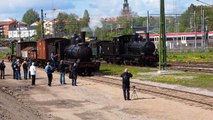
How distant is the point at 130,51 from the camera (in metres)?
45.1

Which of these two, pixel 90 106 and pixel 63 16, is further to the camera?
pixel 63 16

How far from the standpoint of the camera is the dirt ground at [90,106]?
639 inches

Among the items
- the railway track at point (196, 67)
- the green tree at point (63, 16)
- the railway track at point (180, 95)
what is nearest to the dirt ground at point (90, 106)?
the railway track at point (180, 95)

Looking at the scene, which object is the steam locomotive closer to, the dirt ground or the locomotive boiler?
the locomotive boiler

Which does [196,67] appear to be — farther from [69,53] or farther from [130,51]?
[69,53]

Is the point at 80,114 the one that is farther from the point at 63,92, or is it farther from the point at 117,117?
the point at 63,92

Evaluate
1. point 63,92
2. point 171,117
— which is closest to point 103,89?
point 63,92

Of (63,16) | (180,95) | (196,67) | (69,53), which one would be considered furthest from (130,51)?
(63,16)

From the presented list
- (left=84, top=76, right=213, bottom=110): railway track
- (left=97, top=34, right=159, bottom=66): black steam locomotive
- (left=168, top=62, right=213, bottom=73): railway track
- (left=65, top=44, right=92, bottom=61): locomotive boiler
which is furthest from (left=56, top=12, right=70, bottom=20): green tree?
(left=84, top=76, right=213, bottom=110): railway track

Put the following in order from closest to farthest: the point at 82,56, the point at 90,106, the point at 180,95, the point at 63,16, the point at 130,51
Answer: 1. the point at 90,106
2. the point at 180,95
3. the point at 82,56
4. the point at 130,51
5. the point at 63,16

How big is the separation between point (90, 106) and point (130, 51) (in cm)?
2623

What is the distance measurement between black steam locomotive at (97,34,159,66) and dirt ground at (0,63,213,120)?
16566 millimetres

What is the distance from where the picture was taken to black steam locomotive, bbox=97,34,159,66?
1676 inches

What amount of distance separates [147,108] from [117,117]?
2354mm
